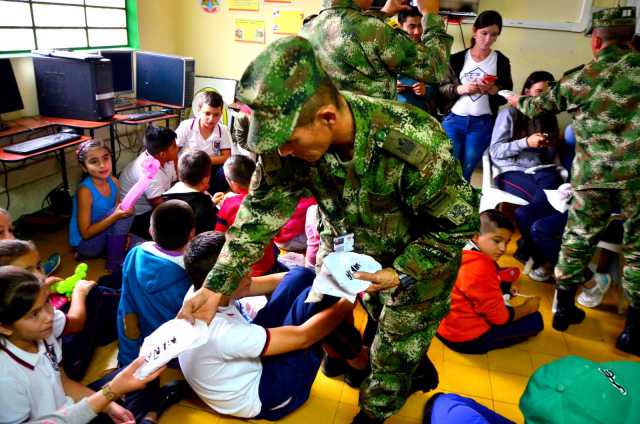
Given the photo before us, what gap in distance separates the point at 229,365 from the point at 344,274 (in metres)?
0.68

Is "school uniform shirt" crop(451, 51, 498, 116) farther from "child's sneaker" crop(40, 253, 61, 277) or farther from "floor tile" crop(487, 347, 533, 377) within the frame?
"child's sneaker" crop(40, 253, 61, 277)

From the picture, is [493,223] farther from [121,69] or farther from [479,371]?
[121,69]

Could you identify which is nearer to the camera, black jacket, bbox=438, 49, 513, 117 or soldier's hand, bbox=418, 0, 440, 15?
soldier's hand, bbox=418, 0, 440, 15

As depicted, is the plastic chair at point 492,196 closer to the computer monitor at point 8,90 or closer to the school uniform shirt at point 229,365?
the school uniform shirt at point 229,365

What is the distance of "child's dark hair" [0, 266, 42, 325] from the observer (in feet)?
4.27

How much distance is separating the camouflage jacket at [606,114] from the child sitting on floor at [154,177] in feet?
7.70

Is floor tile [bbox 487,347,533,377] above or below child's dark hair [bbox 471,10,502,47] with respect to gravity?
below

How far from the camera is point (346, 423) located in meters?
1.79

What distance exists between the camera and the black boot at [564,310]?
2.47m

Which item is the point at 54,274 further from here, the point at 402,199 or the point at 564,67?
the point at 564,67

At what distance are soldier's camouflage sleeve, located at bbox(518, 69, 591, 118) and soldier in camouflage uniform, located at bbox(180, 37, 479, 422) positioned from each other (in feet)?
4.75

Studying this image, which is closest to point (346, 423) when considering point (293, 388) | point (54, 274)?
point (293, 388)

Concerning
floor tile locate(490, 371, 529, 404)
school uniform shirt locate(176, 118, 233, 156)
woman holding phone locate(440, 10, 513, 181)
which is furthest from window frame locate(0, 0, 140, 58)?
floor tile locate(490, 371, 529, 404)

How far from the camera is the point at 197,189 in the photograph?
2555mm
